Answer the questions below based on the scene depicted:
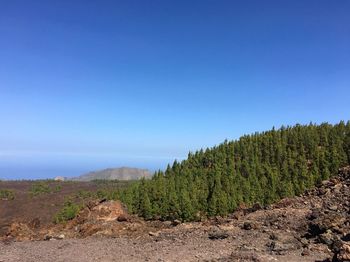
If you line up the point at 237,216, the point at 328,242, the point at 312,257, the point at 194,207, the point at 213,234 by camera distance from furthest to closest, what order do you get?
1. the point at 194,207
2. the point at 237,216
3. the point at 213,234
4. the point at 328,242
5. the point at 312,257

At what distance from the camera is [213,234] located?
2008cm

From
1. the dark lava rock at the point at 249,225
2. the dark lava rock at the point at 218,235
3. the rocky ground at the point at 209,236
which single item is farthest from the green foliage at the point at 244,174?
the dark lava rock at the point at 218,235

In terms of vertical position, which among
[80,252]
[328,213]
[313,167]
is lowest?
[80,252]

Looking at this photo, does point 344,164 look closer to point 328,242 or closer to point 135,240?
point 328,242

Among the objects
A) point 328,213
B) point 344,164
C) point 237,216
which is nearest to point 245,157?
point 344,164

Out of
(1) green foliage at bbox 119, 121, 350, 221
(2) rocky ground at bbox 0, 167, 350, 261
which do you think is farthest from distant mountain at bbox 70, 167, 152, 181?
(2) rocky ground at bbox 0, 167, 350, 261

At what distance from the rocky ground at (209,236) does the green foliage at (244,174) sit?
3.25m

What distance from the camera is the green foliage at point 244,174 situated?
1176 inches

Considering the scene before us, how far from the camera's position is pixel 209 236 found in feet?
65.8

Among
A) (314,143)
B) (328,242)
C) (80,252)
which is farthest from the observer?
(314,143)

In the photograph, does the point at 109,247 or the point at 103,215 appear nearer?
the point at 109,247

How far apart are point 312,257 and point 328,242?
6.03 feet

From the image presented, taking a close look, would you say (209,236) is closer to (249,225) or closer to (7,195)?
(249,225)

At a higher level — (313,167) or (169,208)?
(313,167)
